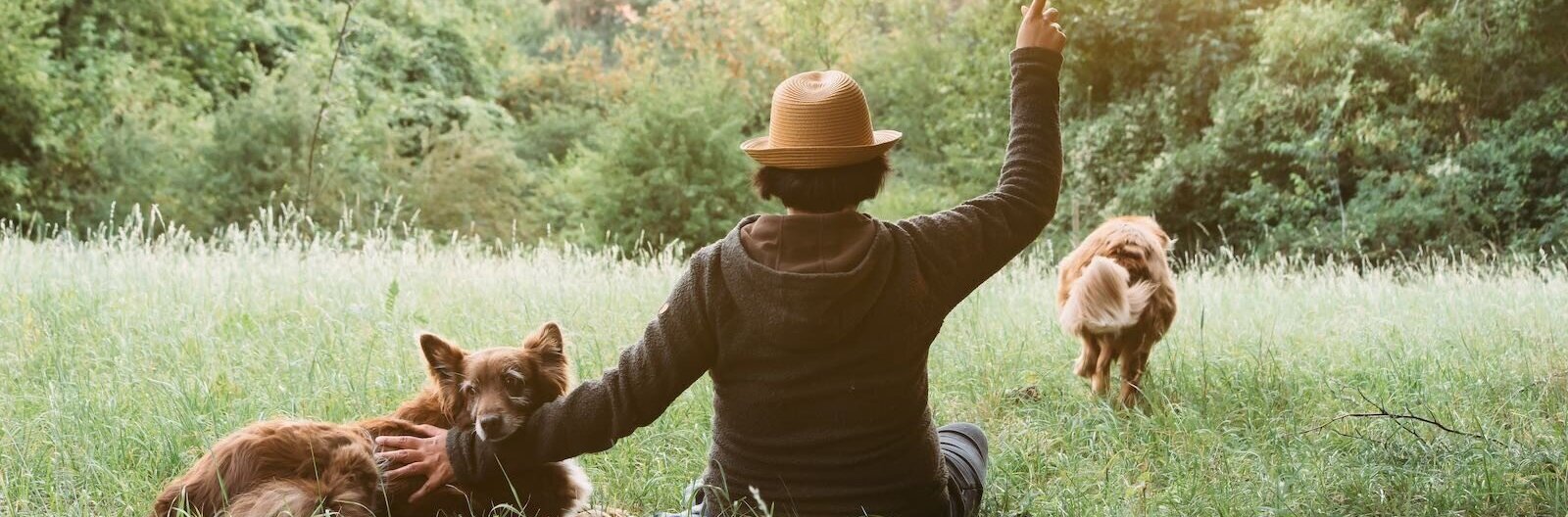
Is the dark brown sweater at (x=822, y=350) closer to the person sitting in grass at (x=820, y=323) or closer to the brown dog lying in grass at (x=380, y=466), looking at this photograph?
the person sitting in grass at (x=820, y=323)

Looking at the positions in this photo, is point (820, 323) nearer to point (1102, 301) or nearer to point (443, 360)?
point (443, 360)

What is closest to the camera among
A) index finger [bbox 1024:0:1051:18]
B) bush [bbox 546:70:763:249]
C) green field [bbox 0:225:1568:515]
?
index finger [bbox 1024:0:1051:18]

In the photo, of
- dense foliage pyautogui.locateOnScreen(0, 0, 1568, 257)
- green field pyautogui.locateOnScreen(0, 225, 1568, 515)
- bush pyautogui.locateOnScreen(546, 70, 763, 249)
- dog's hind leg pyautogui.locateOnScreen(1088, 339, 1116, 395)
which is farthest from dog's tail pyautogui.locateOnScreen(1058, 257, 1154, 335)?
bush pyautogui.locateOnScreen(546, 70, 763, 249)

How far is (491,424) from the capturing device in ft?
9.52

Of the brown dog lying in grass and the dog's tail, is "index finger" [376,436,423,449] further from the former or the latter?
the dog's tail

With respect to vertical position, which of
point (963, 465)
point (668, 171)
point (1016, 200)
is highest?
point (668, 171)

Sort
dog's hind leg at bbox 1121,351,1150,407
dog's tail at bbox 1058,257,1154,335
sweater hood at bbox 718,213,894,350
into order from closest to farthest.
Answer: sweater hood at bbox 718,213,894,350 → dog's tail at bbox 1058,257,1154,335 → dog's hind leg at bbox 1121,351,1150,407

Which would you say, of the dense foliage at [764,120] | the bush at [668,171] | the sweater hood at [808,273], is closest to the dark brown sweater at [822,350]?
the sweater hood at [808,273]

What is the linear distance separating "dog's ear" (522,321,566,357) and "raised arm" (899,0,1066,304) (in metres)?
1.05

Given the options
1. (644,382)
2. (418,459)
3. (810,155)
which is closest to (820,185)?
(810,155)

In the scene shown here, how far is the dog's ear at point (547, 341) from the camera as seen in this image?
3199mm

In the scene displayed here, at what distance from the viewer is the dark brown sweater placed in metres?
2.68

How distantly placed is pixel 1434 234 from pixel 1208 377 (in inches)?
442

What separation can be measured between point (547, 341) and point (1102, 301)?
2.56 metres
